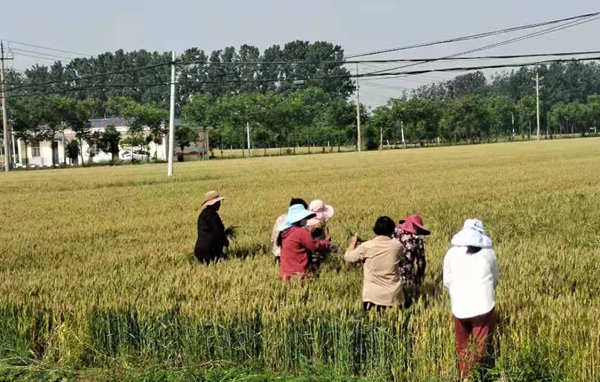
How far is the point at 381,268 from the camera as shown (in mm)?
6648

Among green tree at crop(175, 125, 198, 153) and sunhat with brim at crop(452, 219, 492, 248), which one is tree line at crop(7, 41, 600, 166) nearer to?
green tree at crop(175, 125, 198, 153)

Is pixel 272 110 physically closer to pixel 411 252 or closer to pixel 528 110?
pixel 528 110

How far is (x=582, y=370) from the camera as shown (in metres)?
5.38

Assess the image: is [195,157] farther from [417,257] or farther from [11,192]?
[417,257]

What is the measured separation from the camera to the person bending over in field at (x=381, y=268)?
6625 mm

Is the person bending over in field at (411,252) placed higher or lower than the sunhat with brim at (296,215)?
lower

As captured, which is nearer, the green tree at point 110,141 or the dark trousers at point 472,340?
the dark trousers at point 472,340

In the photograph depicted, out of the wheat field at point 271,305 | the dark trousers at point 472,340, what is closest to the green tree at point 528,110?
the wheat field at point 271,305

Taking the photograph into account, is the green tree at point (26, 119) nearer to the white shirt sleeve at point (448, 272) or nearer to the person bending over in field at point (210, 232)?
the person bending over in field at point (210, 232)

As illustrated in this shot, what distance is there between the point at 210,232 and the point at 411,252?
11.5 ft

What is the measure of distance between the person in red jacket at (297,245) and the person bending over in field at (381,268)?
50.7 inches

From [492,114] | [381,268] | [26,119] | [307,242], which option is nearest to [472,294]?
[381,268]

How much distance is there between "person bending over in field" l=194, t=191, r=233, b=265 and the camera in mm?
10039

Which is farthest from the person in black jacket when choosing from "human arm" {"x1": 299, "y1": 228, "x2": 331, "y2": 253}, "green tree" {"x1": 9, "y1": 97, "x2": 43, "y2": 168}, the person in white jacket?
"green tree" {"x1": 9, "y1": 97, "x2": 43, "y2": 168}
